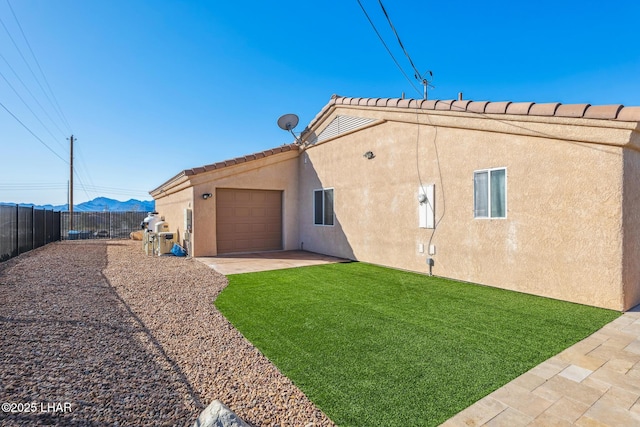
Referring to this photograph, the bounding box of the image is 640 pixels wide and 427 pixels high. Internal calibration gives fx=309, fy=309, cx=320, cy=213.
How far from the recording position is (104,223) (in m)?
22.9

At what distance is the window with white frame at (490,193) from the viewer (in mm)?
7035

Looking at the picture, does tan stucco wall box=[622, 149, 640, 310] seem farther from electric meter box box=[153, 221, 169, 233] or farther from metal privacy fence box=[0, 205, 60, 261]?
metal privacy fence box=[0, 205, 60, 261]

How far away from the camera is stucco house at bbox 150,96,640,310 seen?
5637 millimetres

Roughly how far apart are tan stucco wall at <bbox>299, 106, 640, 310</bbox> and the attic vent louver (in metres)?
0.23

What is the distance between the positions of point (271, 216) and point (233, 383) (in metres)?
10.7

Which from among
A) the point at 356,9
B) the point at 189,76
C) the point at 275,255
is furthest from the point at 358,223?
the point at 189,76

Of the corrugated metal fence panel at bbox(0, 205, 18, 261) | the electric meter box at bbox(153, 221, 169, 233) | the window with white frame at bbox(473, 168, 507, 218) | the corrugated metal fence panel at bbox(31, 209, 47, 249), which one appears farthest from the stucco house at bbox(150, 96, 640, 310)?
the corrugated metal fence panel at bbox(31, 209, 47, 249)

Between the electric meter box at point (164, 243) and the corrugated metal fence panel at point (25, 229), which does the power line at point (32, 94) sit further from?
the electric meter box at point (164, 243)

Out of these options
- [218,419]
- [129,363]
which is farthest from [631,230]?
[129,363]

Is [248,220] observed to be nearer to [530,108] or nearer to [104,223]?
[530,108]

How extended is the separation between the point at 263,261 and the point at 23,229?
36.4ft

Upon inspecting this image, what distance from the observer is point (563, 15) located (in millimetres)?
9648

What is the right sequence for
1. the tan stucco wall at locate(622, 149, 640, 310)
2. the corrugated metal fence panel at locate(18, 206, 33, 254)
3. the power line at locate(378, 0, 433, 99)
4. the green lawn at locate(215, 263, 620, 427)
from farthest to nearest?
1. the corrugated metal fence panel at locate(18, 206, 33, 254)
2. the power line at locate(378, 0, 433, 99)
3. the tan stucco wall at locate(622, 149, 640, 310)
4. the green lawn at locate(215, 263, 620, 427)

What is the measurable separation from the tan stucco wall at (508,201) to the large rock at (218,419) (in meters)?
6.64
